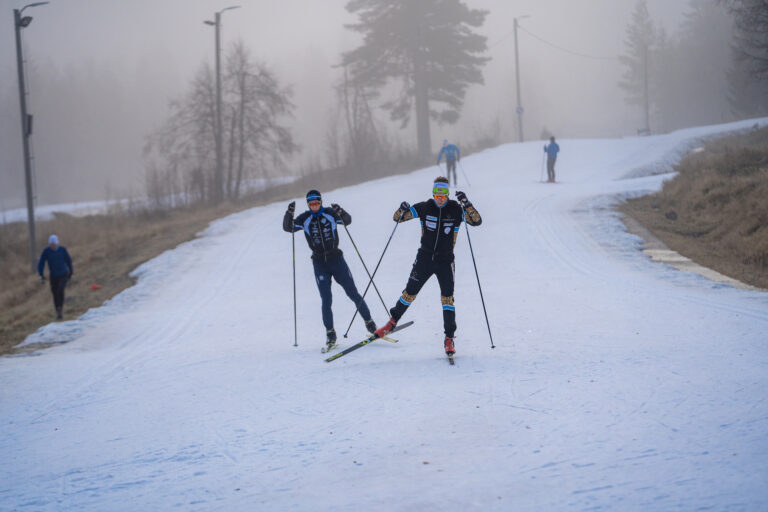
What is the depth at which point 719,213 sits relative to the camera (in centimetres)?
1564

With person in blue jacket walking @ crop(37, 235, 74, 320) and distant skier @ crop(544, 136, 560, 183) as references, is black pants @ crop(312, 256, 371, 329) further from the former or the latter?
distant skier @ crop(544, 136, 560, 183)

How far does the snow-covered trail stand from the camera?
4477mm

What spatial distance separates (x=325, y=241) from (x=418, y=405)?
124 inches

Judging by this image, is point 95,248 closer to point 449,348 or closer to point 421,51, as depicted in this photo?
point 449,348

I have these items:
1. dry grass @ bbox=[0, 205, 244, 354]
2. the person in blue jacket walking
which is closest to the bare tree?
dry grass @ bbox=[0, 205, 244, 354]

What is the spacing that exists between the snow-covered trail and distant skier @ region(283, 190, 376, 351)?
2.56 feet

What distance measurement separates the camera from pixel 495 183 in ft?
87.2

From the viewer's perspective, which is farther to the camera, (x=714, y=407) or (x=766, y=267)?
(x=766, y=267)

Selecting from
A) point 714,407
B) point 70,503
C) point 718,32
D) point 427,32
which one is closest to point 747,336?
point 714,407

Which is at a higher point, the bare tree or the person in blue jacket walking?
the bare tree

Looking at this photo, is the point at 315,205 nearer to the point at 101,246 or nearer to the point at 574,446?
the point at 574,446

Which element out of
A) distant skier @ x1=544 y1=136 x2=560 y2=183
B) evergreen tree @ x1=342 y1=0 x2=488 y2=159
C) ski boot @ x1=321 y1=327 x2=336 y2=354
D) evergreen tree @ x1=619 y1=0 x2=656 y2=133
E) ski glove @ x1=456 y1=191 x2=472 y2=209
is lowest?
ski boot @ x1=321 y1=327 x2=336 y2=354

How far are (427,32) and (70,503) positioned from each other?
3634 centimetres

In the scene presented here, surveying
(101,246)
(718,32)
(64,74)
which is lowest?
(101,246)
